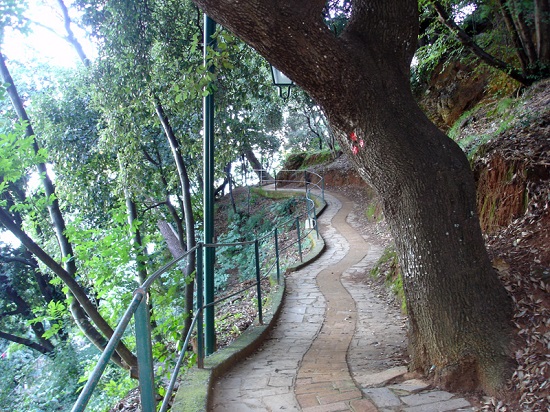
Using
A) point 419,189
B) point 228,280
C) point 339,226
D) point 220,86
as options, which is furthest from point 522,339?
point 228,280

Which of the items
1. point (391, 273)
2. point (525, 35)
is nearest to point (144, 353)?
point (391, 273)

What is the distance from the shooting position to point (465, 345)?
3.26 metres

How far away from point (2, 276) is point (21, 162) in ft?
40.5

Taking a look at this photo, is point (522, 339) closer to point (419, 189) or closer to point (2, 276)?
point (419, 189)

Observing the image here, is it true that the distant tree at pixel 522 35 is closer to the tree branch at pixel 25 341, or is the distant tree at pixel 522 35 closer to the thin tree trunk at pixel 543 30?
the thin tree trunk at pixel 543 30

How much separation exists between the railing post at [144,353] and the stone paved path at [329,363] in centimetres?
161

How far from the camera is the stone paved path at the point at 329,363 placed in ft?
11.0

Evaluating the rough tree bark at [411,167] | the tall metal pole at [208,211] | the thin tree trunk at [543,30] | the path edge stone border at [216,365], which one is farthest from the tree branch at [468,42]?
the path edge stone border at [216,365]

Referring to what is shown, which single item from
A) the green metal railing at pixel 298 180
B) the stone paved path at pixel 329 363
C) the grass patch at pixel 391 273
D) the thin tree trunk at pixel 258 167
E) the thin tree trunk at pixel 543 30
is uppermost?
the thin tree trunk at pixel 258 167

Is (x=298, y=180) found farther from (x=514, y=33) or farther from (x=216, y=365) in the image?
(x=216, y=365)

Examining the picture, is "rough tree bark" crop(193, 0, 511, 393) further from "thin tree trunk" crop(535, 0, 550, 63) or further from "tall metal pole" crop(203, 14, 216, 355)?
"thin tree trunk" crop(535, 0, 550, 63)

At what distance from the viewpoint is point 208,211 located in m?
4.70

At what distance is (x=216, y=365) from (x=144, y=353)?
2.26 m

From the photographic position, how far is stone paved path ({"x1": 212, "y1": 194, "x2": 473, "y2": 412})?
3.36 metres
